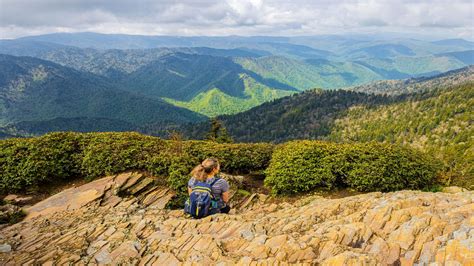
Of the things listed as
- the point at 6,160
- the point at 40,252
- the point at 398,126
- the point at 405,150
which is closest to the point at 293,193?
the point at 405,150

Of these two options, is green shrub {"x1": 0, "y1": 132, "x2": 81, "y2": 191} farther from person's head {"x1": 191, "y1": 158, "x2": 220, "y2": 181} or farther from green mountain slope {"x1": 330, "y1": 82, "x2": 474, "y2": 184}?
green mountain slope {"x1": 330, "y1": 82, "x2": 474, "y2": 184}

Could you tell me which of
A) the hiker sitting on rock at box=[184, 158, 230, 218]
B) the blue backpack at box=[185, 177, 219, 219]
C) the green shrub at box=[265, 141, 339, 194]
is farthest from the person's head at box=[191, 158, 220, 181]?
the green shrub at box=[265, 141, 339, 194]

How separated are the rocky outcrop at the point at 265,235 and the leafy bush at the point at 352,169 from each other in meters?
3.21

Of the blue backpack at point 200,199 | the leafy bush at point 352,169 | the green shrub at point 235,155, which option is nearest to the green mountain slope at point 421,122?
the leafy bush at point 352,169

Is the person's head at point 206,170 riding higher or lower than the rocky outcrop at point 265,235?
higher

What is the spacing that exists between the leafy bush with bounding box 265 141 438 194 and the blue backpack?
546 cm

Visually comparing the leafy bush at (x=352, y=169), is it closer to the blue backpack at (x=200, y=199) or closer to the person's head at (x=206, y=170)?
the blue backpack at (x=200, y=199)

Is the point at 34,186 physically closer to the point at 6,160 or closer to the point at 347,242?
the point at 6,160

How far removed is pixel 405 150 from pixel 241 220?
1050cm

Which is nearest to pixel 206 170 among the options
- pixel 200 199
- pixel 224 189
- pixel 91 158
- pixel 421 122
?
pixel 224 189

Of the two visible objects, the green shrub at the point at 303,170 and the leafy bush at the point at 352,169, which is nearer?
the leafy bush at the point at 352,169

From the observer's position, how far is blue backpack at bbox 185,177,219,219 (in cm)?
1073

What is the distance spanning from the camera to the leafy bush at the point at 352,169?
606 inches

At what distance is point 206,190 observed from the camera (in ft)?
35.2
